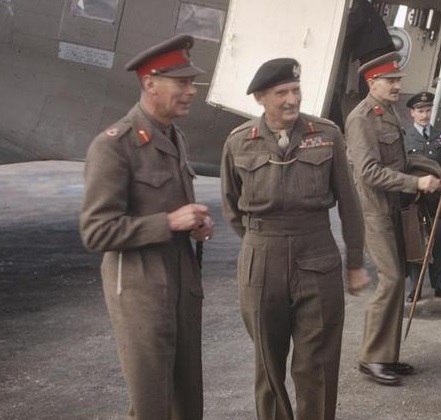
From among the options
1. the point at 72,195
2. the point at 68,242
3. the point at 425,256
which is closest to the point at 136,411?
the point at 425,256

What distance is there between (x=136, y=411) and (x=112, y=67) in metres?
5.64

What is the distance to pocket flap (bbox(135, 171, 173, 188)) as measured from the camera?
11.1 feet

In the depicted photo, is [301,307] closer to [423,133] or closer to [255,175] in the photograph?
[255,175]

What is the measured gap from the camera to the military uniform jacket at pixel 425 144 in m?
6.69

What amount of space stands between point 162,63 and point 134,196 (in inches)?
22.1

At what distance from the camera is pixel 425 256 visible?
5285 mm

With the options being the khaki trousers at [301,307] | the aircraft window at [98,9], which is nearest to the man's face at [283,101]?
the khaki trousers at [301,307]

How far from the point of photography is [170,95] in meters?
3.43

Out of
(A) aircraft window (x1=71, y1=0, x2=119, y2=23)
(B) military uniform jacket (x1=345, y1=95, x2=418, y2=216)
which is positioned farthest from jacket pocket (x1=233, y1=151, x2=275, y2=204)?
(A) aircraft window (x1=71, y1=0, x2=119, y2=23)

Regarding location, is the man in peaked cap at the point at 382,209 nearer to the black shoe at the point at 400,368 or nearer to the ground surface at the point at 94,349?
the black shoe at the point at 400,368

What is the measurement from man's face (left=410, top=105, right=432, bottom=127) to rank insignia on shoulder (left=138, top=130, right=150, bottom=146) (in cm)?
381

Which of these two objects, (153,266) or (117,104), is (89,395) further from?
(117,104)

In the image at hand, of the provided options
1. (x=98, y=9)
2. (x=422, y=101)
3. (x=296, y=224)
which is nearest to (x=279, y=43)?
(x=422, y=101)

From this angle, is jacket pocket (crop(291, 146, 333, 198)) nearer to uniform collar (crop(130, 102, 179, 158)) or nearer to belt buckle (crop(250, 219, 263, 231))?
belt buckle (crop(250, 219, 263, 231))
